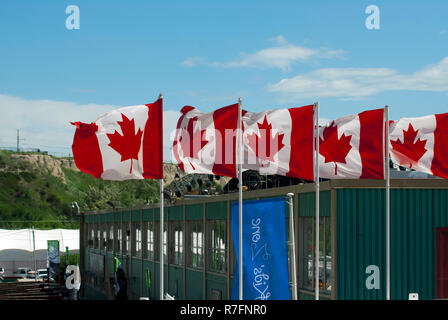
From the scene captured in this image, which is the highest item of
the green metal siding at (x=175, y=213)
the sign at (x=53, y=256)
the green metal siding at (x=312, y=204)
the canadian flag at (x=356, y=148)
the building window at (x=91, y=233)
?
the canadian flag at (x=356, y=148)

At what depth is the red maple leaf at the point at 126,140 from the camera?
1945 cm

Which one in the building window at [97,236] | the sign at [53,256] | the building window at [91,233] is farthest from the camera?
the building window at [91,233]

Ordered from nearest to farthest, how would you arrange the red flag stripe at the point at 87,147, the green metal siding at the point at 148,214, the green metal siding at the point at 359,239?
the red flag stripe at the point at 87,147 < the green metal siding at the point at 359,239 < the green metal siding at the point at 148,214

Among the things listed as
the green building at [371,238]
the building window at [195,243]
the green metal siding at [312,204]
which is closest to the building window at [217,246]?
the building window at [195,243]

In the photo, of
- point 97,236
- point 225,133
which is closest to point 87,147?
point 225,133

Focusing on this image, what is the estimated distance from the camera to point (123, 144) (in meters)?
19.6

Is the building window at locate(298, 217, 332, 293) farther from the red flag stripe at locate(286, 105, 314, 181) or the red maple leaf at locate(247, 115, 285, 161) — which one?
the red maple leaf at locate(247, 115, 285, 161)

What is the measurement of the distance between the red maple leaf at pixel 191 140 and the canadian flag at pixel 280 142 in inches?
54.6

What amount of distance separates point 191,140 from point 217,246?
48.3ft

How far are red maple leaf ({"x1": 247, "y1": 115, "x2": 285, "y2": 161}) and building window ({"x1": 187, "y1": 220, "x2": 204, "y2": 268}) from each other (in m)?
16.2

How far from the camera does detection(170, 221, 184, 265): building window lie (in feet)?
133

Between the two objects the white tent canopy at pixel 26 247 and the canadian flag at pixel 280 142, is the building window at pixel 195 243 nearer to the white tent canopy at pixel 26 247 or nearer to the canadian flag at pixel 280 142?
the canadian flag at pixel 280 142
